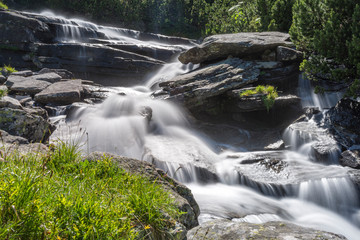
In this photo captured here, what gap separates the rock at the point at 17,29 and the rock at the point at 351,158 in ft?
66.1

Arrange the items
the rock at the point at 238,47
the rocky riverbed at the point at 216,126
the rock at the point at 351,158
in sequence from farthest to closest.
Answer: the rock at the point at 238,47 < the rock at the point at 351,158 < the rocky riverbed at the point at 216,126

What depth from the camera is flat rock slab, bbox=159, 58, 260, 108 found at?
12.6 metres

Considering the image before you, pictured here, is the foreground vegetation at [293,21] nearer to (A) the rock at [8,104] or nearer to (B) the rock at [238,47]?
(B) the rock at [238,47]

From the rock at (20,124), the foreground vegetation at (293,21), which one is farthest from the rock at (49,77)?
the foreground vegetation at (293,21)

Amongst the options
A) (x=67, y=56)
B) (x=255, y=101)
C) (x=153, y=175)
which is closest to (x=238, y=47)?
(x=255, y=101)

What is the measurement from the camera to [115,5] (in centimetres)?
4169

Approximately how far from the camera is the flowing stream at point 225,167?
6996 millimetres

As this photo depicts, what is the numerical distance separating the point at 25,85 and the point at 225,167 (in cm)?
1018

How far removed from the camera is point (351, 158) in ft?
29.3

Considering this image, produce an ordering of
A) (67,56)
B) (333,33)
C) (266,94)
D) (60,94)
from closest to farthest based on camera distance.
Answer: (333,33) < (266,94) < (60,94) < (67,56)

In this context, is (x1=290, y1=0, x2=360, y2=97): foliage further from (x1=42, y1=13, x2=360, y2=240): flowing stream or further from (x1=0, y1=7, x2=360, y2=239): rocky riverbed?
(x1=42, y1=13, x2=360, y2=240): flowing stream

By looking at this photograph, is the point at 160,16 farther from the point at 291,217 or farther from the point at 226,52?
the point at 291,217

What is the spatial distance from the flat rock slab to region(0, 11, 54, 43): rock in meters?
11.7

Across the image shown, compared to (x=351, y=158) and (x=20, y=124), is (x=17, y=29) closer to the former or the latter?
(x=20, y=124)
